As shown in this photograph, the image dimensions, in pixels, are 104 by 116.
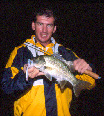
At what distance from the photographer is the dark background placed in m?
4.43

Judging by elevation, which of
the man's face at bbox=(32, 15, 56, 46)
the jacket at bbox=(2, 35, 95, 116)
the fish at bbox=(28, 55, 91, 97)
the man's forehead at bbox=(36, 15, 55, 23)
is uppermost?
the man's forehead at bbox=(36, 15, 55, 23)

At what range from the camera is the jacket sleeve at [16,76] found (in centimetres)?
140

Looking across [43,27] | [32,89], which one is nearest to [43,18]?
[43,27]

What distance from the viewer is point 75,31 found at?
518 cm

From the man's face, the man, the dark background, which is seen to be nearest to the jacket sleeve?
the man

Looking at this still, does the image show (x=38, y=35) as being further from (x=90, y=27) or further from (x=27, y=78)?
(x=90, y=27)

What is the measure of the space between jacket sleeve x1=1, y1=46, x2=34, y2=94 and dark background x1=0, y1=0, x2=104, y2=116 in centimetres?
309

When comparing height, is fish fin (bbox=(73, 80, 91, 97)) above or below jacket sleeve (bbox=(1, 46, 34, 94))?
below

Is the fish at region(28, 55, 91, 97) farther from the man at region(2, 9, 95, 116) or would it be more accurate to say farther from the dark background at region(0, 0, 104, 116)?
the dark background at region(0, 0, 104, 116)

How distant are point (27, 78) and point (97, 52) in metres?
4.57

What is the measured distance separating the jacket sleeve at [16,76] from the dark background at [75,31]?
309 centimetres

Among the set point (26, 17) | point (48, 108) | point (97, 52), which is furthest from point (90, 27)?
point (48, 108)

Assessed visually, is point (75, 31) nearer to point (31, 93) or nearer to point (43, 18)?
point (43, 18)

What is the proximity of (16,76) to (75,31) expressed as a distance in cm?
434
